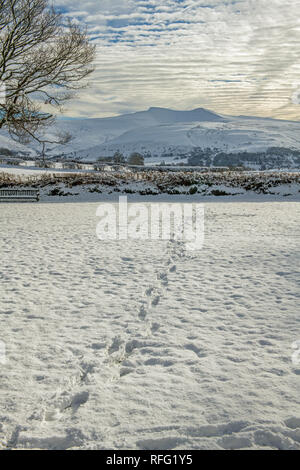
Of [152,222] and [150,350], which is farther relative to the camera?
[152,222]

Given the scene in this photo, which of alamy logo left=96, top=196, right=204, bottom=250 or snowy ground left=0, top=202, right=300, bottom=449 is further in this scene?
alamy logo left=96, top=196, right=204, bottom=250

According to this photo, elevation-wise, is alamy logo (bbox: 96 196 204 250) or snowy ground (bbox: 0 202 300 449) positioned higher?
alamy logo (bbox: 96 196 204 250)

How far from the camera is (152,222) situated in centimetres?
1458

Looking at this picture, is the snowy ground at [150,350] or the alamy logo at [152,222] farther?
the alamy logo at [152,222]

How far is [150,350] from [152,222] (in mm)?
10225

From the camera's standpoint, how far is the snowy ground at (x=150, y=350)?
10.5 feet

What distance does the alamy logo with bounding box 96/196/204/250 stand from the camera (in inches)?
453

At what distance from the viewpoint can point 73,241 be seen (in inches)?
421

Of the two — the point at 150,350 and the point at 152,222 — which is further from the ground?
the point at 152,222

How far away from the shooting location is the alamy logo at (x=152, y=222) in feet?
37.8

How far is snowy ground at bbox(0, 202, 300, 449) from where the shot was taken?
3195 mm

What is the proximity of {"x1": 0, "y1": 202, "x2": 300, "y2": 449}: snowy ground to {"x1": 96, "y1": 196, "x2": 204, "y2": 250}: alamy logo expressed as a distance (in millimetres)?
2351

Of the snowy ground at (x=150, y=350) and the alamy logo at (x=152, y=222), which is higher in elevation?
the alamy logo at (x=152, y=222)

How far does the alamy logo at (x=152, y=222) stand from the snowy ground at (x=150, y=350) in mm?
2351
